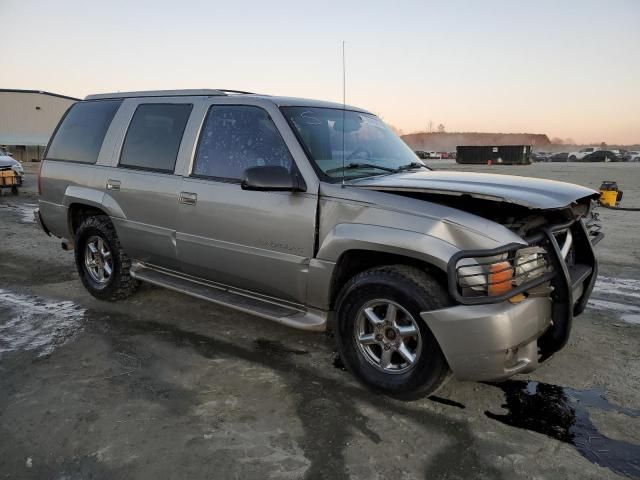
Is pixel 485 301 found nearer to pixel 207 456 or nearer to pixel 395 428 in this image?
pixel 395 428

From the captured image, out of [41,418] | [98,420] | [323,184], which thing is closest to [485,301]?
[323,184]

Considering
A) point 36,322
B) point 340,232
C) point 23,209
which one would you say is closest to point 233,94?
point 340,232

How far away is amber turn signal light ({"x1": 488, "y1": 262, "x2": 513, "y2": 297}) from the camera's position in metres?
2.74

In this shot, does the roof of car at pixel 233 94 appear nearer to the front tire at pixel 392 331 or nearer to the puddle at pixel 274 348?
the front tire at pixel 392 331

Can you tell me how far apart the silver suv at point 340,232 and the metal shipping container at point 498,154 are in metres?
45.4

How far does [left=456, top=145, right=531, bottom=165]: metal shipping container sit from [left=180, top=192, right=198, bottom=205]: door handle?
4641cm

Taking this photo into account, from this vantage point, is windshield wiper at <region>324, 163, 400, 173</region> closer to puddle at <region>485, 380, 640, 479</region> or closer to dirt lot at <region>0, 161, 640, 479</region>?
dirt lot at <region>0, 161, 640, 479</region>

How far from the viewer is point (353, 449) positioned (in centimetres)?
266

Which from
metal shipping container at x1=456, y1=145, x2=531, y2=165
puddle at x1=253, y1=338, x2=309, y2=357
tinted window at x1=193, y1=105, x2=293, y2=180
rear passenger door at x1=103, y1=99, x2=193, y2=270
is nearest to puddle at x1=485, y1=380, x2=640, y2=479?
puddle at x1=253, y1=338, x2=309, y2=357

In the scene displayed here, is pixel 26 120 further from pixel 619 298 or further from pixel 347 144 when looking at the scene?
pixel 619 298

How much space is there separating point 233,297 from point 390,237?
1592mm

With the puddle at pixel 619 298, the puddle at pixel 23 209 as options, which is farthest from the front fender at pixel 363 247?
the puddle at pixel 23 209

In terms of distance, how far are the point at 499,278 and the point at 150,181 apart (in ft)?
10.1

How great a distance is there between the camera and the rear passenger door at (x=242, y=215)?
11.5 ft
